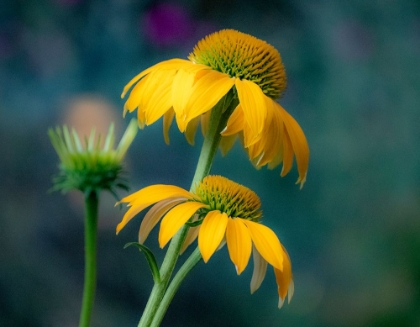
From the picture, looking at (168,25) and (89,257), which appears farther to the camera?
(168,25)

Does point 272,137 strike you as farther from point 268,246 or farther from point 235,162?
point 235,162

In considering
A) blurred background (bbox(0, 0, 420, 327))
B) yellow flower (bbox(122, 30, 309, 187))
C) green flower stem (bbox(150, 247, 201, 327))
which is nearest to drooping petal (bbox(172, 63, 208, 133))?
yellow flower (bbox(122, 30, 309, 187))

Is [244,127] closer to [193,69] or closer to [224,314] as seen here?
[193,69]

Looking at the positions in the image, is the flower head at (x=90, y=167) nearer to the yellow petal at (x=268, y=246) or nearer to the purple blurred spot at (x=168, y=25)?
the yellow petal at (x=268, y=246)

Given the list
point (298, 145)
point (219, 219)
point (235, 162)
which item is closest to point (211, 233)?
point (219, 219)

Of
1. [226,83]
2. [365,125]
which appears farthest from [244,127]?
[365,125]

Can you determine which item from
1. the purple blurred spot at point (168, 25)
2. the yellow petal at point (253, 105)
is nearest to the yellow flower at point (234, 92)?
the yellow petal at point (253, 105)
